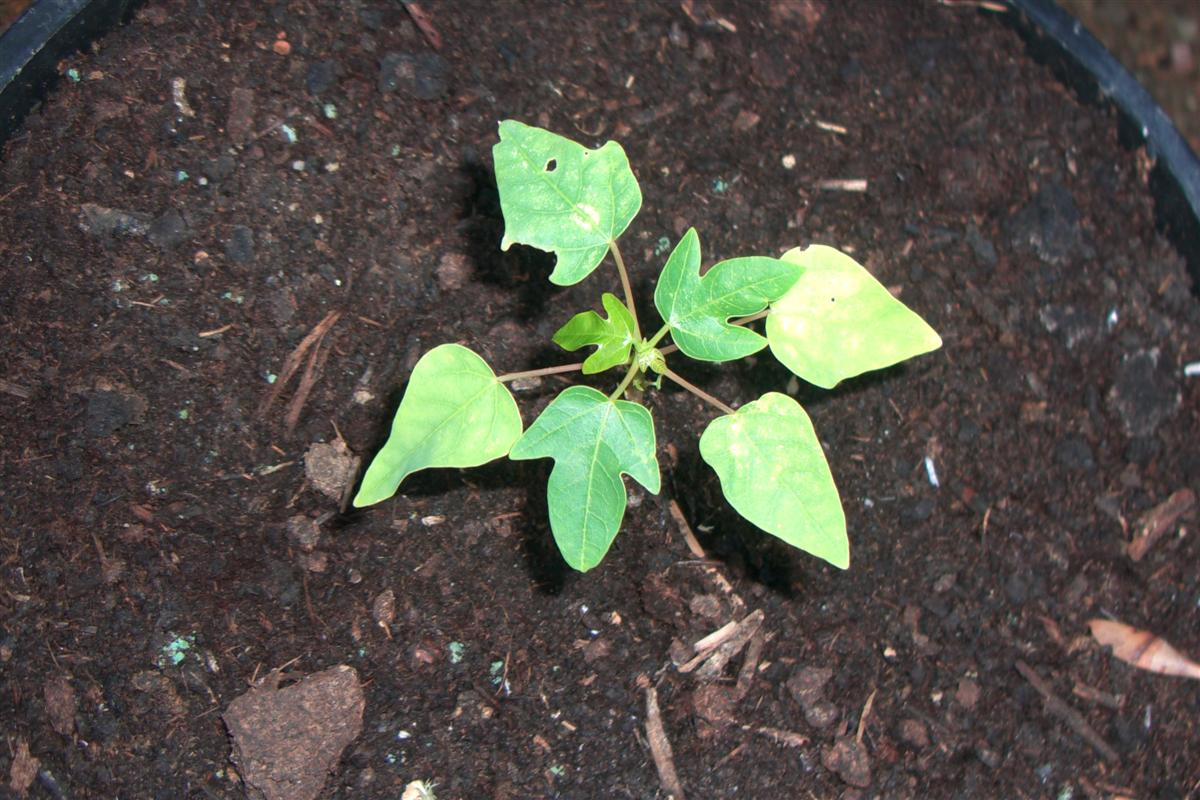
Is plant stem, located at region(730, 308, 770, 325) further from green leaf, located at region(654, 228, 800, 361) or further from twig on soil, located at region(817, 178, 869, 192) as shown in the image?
twig on soil, located at region(817, 178, 869, 192)

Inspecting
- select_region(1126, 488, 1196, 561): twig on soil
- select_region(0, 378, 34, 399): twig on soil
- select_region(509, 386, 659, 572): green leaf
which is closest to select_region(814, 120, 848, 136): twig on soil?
select_region(509, 386, 659, 572): green leaf

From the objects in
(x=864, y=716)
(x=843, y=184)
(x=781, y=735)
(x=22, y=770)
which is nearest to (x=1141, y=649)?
(x=864, y=716)

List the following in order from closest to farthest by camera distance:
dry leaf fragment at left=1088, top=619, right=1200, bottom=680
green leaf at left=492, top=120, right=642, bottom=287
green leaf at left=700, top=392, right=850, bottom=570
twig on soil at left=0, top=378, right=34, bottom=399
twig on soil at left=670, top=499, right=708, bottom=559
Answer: green leaf at left=700, top=392, right=850, bottom=570, green leaf at left=492, top=120, right=642, bottom=287, twig on soil at left=0, top=378, right=34, bottom=399, twig on soil at left=670, top=499, right=708, bottom=559, dry leaf fragment at left=1088, top=619, right=1200, bottom=680

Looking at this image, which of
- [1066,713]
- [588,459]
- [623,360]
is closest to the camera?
[588,459]

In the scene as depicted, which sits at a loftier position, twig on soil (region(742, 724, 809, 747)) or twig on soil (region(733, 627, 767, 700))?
twig on soil (region(733, 627, 767, 700))

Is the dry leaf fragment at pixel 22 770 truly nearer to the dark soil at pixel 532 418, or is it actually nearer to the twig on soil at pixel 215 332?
the dark soil at pixel 532 418

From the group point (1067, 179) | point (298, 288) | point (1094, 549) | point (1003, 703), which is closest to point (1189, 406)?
point (1094, 549)

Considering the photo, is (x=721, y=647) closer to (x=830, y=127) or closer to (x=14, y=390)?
(x=830, y=127)
